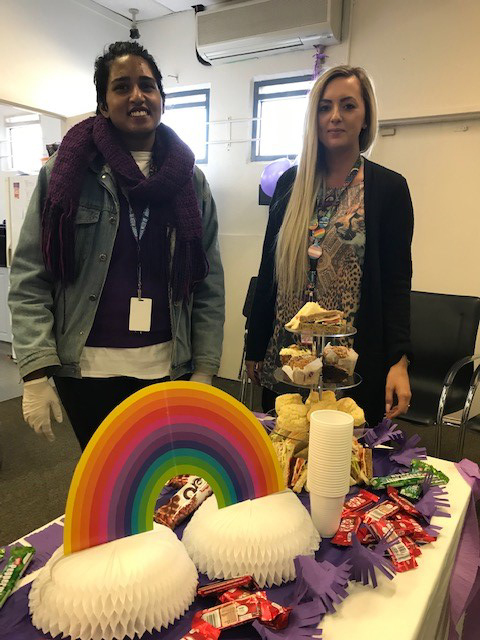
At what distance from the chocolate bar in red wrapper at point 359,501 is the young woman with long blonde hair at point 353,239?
38 centimetres

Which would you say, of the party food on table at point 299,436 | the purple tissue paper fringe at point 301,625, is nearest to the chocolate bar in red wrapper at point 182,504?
the party food on table at point 299,436

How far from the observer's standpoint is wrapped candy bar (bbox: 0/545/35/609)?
0.71m

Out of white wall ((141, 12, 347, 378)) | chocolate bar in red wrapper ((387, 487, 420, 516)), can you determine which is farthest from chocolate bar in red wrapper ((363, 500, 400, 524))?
white wall ((141, 12, 347, 378))

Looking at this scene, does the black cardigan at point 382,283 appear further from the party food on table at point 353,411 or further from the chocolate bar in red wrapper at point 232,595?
the chocolate bar in red wrapper at point 232,595

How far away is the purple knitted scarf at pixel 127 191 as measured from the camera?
1.15 meters

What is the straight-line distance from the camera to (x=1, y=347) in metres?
5.22

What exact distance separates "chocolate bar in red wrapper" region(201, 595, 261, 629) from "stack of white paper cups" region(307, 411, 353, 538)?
0.22 meters

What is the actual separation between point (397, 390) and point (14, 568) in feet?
3.30

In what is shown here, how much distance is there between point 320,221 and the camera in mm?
1424

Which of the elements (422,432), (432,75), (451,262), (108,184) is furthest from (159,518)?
(432,75)

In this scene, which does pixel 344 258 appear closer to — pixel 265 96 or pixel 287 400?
pixel 287 400

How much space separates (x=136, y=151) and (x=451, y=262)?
2716mm

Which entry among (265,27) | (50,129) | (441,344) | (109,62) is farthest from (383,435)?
(50,129)

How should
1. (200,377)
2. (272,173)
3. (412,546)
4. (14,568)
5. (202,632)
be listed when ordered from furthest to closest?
(272,173) < (200,377) < (412,546) < (14,568) < (202,632)
